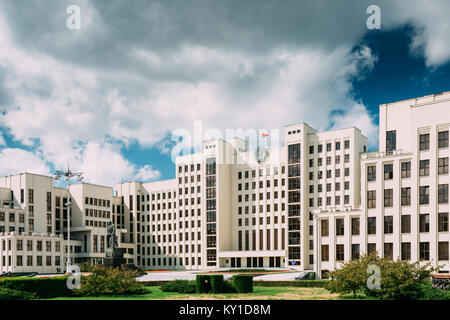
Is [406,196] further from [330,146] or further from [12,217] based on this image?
[12,217]

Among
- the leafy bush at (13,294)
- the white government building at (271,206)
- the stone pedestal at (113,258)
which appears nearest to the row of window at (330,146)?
the white government building at (271,206)

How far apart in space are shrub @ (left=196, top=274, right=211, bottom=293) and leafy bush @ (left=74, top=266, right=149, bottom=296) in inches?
160

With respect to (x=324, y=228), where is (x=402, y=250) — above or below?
below

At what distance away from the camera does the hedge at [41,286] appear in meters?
31.2

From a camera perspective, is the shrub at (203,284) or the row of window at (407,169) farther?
the row of window at (407,169)

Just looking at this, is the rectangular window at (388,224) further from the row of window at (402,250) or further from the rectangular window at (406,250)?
the rectangular window at (406,250)

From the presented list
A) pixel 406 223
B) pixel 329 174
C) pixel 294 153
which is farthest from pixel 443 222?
pixel 294 153

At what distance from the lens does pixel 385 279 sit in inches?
1199

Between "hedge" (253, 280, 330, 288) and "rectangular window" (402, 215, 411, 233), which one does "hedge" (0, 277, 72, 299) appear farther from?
"rectangular window" (402, 215, 411, 233)

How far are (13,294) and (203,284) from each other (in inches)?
465

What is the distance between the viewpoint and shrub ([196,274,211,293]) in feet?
114

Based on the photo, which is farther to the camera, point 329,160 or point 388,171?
point 329,160

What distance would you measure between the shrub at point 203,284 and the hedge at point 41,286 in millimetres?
8211
